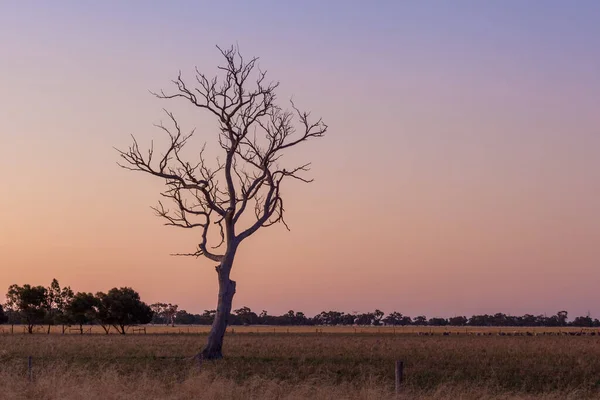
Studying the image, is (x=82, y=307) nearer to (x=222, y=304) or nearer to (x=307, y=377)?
(x=222, y=304)

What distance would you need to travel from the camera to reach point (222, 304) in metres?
34.3

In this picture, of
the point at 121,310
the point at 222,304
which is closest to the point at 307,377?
the point at 222,304

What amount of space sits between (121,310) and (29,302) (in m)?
13.9

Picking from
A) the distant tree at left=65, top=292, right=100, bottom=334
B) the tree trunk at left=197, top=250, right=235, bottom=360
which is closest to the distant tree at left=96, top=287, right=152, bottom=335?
the distant tree at left=65, top=292, right=100, bottom=334

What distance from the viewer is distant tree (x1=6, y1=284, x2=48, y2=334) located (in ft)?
370

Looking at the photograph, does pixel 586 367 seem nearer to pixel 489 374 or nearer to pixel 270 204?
pixel 489 374

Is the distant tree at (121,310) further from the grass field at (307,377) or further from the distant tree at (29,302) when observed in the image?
the grass field at (307,377)

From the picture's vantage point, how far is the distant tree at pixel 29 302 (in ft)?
370

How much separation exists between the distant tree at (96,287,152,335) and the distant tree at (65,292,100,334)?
1360 millimetres

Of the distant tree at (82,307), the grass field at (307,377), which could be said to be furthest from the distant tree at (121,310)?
the grass field at (307,377)

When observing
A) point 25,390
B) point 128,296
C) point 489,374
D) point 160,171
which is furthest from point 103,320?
point 25,390

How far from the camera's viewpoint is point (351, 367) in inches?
1212

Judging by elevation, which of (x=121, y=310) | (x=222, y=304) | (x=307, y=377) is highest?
(x=121, y=310)

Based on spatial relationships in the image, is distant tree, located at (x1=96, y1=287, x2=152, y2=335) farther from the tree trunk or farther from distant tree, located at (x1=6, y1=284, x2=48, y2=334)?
the tree trunk
